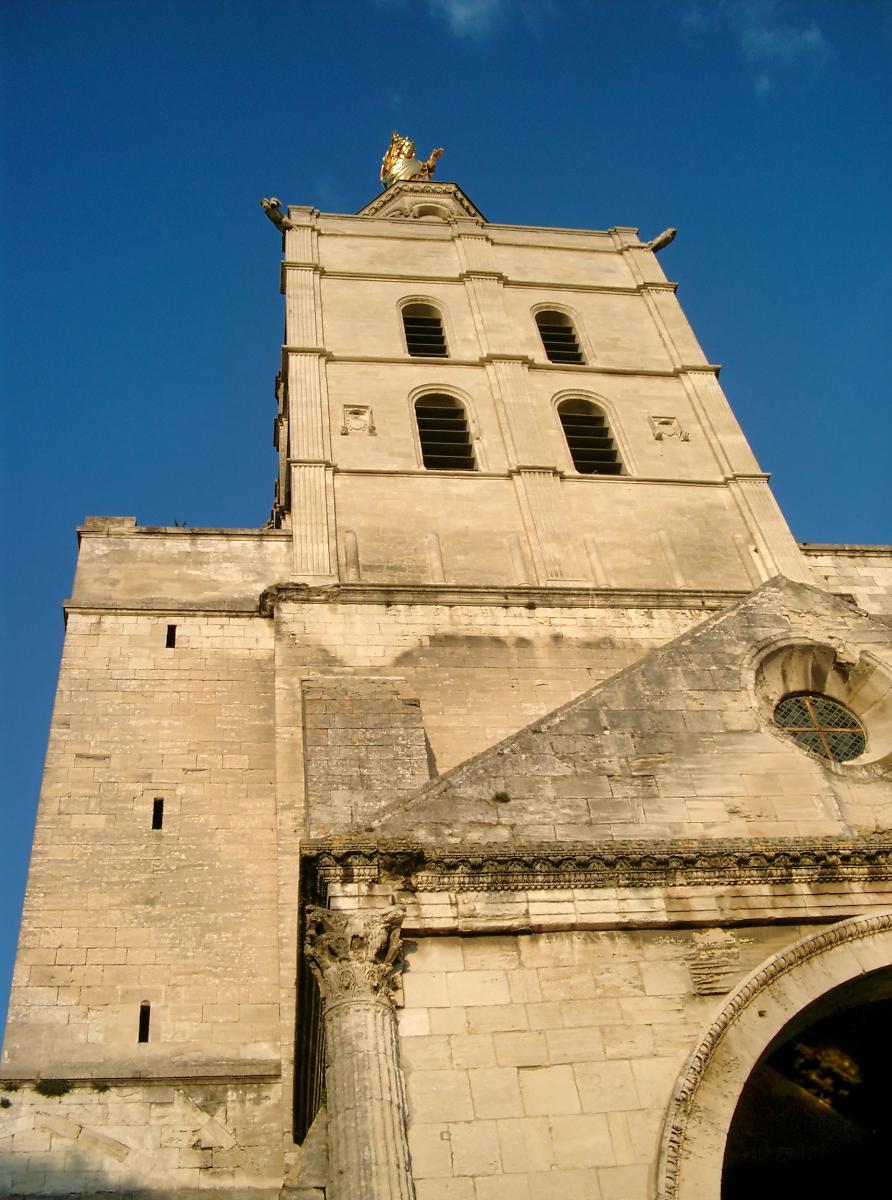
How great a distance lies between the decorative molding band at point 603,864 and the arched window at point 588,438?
1055 centimetres

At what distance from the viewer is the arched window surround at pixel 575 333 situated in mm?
20859

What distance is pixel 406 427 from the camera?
18859 millimetres

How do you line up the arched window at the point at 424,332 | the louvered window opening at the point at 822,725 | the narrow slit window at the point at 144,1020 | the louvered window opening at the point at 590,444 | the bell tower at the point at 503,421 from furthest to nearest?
the arched window at the point at 424,332 → the louvered window opening at the point at 590,444 → the bell tower at the point at 503,421 → the narrow slit window at the point at 144,1020 → the louvered window opening at the point at 822,725

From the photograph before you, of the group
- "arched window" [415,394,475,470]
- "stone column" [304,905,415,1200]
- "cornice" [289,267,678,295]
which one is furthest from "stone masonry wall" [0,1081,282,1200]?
"cornice" [289,267,678,295]

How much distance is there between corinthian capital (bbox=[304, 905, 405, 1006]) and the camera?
301 inches

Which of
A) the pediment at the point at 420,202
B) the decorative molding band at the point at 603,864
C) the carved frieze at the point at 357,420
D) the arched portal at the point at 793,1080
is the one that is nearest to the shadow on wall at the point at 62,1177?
the decorative molding band at the point at 603,864

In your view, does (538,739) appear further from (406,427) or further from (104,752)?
(406,427)

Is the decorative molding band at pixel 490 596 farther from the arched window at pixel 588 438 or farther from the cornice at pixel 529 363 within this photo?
the cornice at pixel 529 363

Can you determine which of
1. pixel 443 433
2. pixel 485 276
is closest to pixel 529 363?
pixel 443 433

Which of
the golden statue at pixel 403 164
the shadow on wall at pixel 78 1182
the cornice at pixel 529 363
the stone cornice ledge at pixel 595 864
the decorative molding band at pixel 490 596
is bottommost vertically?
the shadow on wall at pixel 78 1182

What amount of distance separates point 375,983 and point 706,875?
95.6 inches

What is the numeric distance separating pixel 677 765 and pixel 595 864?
1.23 meters

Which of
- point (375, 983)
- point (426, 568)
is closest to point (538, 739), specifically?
point (375, 983)

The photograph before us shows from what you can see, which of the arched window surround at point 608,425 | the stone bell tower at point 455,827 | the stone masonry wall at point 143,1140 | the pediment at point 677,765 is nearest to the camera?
the stone bell tower at point 455,827
